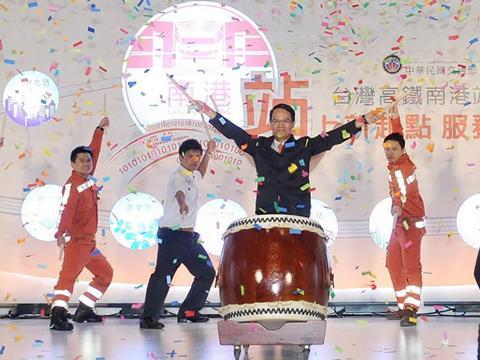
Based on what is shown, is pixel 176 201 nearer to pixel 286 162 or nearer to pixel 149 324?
pixel 149 324

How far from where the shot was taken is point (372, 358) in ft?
12.8

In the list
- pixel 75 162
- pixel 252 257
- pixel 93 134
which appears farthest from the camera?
pixel 93 134

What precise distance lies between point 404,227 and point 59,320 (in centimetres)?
247

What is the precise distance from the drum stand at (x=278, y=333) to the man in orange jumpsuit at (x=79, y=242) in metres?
2.02

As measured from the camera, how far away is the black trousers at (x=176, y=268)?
5805mm

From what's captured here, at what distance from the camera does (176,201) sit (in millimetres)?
5945

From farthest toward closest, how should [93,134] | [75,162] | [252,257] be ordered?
[93,134] < [75,162] < [252,257]

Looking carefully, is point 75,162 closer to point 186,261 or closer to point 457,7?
point 186,261

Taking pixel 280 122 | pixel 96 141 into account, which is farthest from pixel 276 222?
pixel 96 141

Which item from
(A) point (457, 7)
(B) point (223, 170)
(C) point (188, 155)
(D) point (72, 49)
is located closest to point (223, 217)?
(B) point (223, 170)

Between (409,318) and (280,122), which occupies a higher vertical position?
(280,122)

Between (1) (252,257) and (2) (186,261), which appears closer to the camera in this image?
(1) (252,257)

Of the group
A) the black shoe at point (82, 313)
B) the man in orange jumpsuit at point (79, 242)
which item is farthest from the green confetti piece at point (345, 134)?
the black shoe at point (82, 313)

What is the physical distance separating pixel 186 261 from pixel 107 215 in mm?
986
